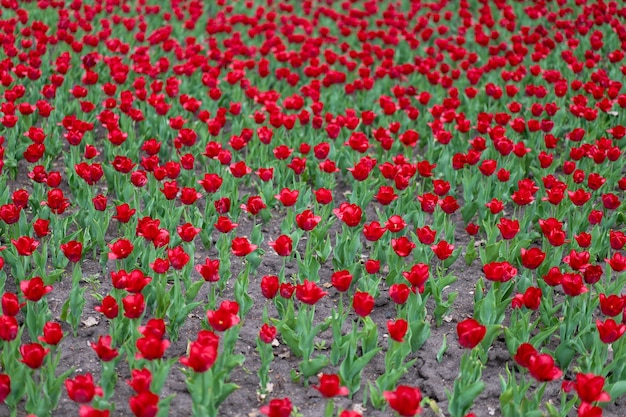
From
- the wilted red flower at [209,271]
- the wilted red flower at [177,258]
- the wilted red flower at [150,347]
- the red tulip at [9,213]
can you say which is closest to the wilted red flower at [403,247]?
the wilted red flower at [209,271]

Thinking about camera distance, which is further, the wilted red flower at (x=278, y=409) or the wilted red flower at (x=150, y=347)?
the wilted red flower at (x=150, y=347)

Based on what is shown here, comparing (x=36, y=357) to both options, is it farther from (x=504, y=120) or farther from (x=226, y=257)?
(x=504, y=120)

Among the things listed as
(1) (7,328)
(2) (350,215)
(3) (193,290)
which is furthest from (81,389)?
(2) (350,215)

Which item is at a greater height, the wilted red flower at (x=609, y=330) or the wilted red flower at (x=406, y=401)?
the wilted red flower at (x=609, y=330)

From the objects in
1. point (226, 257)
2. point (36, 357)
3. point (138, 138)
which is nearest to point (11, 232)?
point (226, 257)

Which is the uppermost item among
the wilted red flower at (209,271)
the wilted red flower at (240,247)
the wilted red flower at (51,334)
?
the wilted red flower at (240,247)

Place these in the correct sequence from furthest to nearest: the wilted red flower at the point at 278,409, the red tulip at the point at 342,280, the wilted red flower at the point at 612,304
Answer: the red tulip at the point at 342,280, the wilted red flower at the point at 612,304, the wilted red flower at the point at 278,409

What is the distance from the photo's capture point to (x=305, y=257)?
4.91 m

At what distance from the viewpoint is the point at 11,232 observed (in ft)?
16.3

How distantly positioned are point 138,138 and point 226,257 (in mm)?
2717

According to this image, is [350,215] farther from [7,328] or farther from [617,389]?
[7,328]

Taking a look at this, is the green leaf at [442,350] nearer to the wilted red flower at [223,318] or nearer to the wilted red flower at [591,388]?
the wilted red flower at [591,388]

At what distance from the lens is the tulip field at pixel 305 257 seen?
12.1ft

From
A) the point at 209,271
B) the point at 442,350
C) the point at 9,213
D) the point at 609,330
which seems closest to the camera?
the point at 609,330
